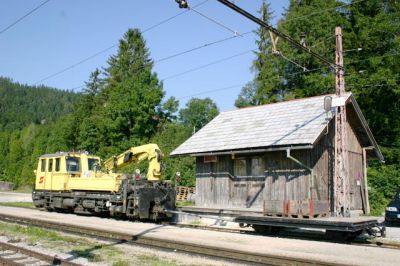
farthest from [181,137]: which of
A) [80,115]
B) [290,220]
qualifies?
[290,220]

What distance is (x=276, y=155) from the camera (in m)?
20.3

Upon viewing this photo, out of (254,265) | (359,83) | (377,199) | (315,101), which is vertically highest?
(359,83)

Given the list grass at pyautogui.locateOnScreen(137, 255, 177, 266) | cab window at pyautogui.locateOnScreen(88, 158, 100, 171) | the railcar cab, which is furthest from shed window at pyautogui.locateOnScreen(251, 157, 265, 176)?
grass at pyautogui.locateOnScreen(137, 255, 177, 266)

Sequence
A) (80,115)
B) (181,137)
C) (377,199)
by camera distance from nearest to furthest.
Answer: (377,199) → (181,137) → (80,115)

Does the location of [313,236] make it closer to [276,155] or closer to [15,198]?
[276,155]

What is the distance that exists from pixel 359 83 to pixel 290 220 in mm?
20753

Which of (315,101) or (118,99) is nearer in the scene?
(315,101)

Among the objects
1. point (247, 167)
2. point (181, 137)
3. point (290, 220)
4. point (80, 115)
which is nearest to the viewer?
point (290, 220)

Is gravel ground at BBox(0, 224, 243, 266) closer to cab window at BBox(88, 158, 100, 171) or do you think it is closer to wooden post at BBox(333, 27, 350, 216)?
wooden post at BBox(333, 27, 350, 216)

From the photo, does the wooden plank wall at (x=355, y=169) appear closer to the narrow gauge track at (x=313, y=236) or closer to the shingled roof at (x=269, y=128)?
the shingled roof at (x=269, y=128)

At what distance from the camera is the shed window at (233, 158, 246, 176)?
21.6 metres

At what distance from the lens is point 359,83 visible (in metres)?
31.6

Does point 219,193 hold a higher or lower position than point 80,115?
lower

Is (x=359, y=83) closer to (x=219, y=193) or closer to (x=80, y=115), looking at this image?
(x=219, y=193)
